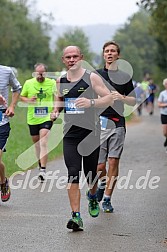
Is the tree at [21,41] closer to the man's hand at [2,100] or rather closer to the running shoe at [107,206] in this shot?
the man's hand at [2,100]

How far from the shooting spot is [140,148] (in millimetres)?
20188

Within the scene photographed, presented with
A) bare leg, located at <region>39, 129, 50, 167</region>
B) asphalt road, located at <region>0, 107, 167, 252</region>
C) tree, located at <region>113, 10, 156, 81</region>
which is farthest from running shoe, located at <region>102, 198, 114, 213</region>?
tree, located at <region>113, 10, 156, 81</region>

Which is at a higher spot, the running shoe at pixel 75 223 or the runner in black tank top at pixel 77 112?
the runner in black tank top at pixel 77 112

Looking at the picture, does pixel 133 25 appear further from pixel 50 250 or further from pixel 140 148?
pixel 50 250

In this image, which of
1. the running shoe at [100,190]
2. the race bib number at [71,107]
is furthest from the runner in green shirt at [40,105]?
the race bib number at [71,107]

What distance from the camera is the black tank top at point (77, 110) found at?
315 inches

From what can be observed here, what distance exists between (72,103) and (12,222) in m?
1.62

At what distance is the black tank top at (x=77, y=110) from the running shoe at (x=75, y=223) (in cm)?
90

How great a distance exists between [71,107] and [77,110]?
0.25ft

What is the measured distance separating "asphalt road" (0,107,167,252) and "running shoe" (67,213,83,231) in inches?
2.6

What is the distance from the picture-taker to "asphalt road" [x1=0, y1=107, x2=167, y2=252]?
7.29m

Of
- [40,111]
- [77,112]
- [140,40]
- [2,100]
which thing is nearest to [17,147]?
[40,111]

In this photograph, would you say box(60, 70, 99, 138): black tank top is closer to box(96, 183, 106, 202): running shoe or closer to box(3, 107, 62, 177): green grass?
box(96, 183, 106, 202): running shoe

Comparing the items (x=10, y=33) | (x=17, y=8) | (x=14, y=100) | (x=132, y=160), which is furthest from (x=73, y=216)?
(x=17, y=8)
